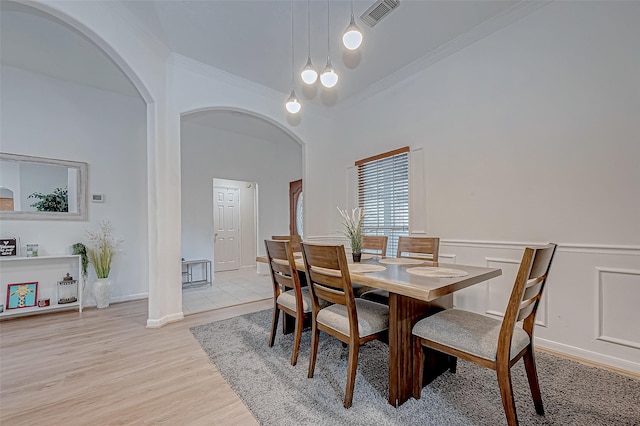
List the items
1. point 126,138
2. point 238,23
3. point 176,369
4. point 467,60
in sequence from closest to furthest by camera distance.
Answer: point 176,369, point 238,23, point 467,60, point 126,138

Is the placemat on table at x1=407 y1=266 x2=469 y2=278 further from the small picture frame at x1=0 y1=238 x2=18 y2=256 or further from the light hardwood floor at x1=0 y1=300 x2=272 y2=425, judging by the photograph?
the small picture frame at x1=0 y1=238 x2=18 y2=256

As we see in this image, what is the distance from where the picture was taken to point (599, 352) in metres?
1.98

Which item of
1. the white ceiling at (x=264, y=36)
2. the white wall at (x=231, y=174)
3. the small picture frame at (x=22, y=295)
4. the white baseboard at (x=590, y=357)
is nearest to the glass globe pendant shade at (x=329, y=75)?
the white ceiling at (x=264, y=36)

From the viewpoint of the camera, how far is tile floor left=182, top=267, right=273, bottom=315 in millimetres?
3580

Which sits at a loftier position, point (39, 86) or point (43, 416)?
point (39, 86)

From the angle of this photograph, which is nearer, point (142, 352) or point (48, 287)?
point (142, 352)

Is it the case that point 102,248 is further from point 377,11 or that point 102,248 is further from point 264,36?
point 377,11

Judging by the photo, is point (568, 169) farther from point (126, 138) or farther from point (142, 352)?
point (126, 138)

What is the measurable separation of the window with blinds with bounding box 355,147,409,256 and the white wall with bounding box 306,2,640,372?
0.34 meters

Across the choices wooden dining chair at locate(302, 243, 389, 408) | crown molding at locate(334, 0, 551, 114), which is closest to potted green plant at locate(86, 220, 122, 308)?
wooden dining chair at locate(302, 243, 389, 408)

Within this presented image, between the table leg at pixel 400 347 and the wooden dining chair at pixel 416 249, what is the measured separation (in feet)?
2.12

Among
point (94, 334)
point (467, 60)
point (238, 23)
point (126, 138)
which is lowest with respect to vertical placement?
point (94, 334)

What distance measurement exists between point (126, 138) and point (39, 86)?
1.01 meters

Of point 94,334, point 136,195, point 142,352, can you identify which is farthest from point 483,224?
point 136,195
